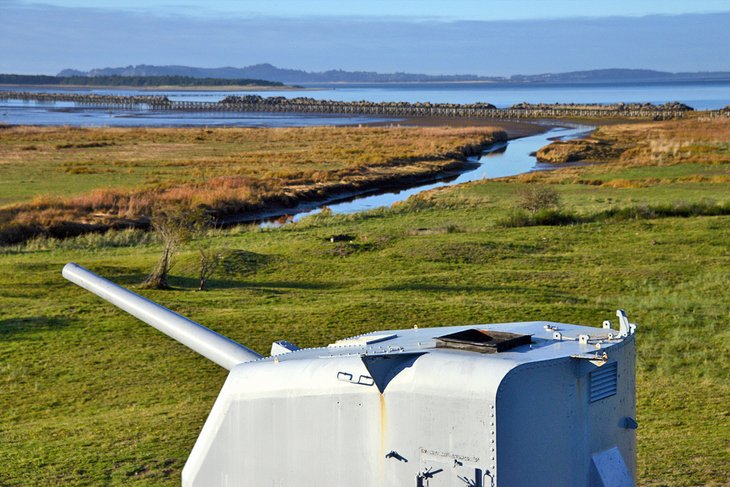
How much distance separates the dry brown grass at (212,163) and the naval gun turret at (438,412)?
30.0m

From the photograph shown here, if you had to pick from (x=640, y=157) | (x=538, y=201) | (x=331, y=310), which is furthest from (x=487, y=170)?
(x=331, y=310)

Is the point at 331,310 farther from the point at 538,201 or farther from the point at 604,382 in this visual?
the point at 538,201

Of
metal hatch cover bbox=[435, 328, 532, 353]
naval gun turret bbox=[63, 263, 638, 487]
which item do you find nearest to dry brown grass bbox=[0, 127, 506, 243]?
naval gun turret bbox=[63, 263, 638, 487]

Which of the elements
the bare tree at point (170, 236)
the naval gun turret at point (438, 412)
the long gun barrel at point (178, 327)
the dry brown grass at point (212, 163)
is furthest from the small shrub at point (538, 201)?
the naval gun turret at point (438, 412)

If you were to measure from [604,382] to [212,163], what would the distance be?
192 feet

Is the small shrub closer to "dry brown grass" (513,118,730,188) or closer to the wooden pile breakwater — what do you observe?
"dry brown grass" (513,118,730,188)

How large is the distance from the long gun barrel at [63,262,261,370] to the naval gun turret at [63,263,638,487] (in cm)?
79

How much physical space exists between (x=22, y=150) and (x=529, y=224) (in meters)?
52.0

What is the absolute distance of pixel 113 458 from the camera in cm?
1025

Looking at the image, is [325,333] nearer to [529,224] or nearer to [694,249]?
[694,249]

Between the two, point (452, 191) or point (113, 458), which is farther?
point (452, 191)

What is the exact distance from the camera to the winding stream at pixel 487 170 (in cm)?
4547

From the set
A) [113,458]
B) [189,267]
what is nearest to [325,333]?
[113,458]

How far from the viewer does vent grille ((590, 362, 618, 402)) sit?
4.79m
